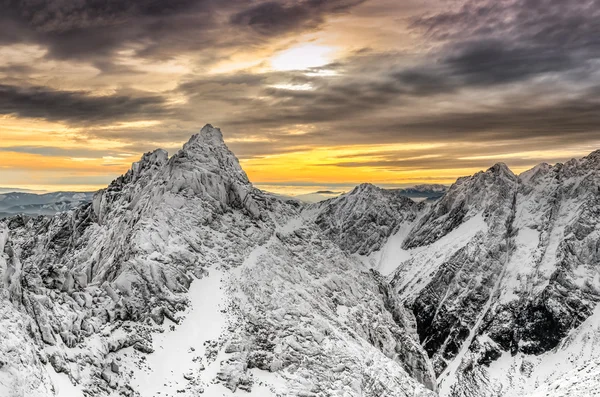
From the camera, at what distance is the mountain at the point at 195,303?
2395 inches

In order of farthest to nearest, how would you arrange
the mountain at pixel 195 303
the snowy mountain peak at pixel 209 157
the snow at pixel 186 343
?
the snowy mountain peak at pixel 209 157 < the snow at pixel 186 343 < the mountain at pixel 195 303

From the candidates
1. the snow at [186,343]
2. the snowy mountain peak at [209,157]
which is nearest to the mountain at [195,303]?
the snow at [186,343]

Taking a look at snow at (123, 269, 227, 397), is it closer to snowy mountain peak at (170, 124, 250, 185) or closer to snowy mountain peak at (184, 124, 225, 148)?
snowy mountain peak at (170, 124, 250, 185)

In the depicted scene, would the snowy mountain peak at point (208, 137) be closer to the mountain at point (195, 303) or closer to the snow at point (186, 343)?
the mountain at point (195, 303)

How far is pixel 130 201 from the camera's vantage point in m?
114

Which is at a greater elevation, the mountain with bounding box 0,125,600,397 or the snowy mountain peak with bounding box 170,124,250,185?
the snowy mountain peak with bounding box 170,124,250,185

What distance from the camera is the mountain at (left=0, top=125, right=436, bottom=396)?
200 ft

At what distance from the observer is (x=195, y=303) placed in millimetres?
83250

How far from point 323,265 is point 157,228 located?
39.2m

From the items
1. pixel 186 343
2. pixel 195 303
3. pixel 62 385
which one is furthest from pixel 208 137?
pixel 62 385

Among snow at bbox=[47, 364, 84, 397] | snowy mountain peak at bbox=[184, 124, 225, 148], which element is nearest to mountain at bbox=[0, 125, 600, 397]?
snow at bbox=[47, 364, 84, 397]

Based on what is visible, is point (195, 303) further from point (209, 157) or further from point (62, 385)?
point (209, 157)

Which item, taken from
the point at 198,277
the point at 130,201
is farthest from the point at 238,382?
the point at 130,201

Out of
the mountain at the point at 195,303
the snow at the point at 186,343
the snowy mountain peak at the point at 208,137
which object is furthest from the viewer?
the snowy mountain peak at the point at 208,137
